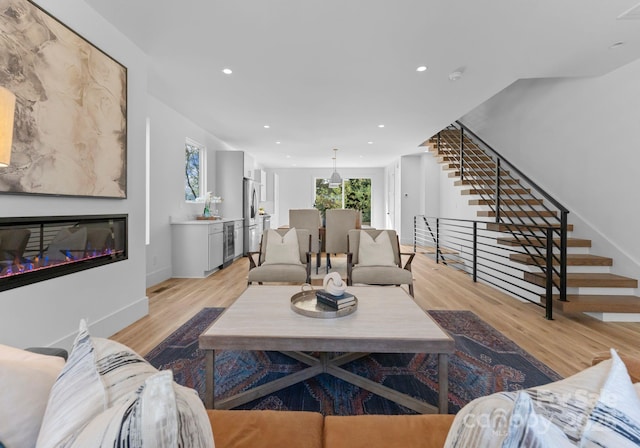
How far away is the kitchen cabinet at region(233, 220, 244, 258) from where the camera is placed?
20.1 ft

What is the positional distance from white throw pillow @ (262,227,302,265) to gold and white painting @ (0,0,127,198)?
177 cm

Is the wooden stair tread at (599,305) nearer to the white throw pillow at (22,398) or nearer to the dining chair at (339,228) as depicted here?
the dining chair at (339,228)

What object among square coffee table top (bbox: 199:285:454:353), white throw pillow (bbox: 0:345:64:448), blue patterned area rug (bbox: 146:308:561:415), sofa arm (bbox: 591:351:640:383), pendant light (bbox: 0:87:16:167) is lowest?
blue patterned area rug (bbox: 146:308:561:415)

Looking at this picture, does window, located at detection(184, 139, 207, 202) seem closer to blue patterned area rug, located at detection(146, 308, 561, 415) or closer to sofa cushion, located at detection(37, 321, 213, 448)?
blue patterned area rug, located at detection(146, 308, 561, 415)

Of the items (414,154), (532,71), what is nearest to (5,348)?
(532,71)

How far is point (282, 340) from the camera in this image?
1.53 meters

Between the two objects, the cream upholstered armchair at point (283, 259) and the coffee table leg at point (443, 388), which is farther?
the cream upholstered armchair at point (283, 259)

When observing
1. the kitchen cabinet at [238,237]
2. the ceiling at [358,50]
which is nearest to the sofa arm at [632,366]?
the ceiling at [358,50]

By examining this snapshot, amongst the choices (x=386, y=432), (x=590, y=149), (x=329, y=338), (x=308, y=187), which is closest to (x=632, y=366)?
(x=386, y=432)

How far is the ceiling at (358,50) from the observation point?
7.59 ft

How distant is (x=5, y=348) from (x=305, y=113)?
462cm

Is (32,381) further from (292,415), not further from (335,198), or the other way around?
(335,198)

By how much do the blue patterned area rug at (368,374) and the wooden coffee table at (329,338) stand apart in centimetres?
8

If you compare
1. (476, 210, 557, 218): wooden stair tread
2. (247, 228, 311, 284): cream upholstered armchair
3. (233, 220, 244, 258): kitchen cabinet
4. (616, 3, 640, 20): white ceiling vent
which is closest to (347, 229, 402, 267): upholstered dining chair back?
(247, 228, 311, 284): cream upholstered armchair
